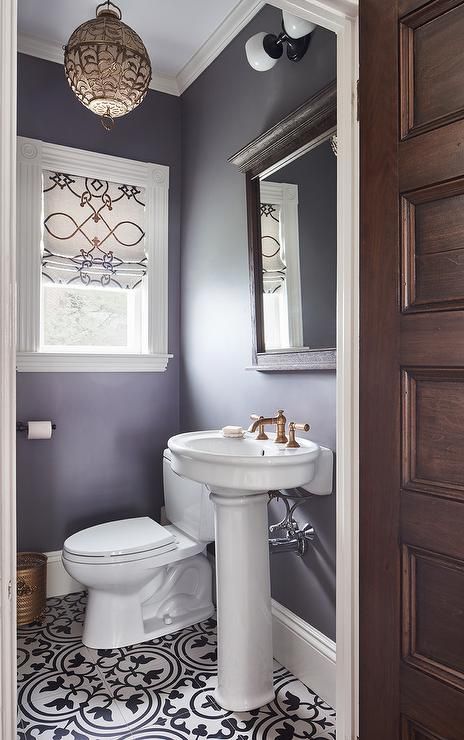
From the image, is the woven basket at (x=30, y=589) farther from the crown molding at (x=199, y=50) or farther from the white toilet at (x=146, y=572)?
the crown molding at (x=199, y=50)

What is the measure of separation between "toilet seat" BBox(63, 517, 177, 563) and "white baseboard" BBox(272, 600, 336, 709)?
56 centimetres

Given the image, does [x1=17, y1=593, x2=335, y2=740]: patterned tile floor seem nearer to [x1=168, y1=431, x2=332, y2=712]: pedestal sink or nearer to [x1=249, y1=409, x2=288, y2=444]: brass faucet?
[x1=168, y1=431, x2=332, y2=712]: pedestal sink

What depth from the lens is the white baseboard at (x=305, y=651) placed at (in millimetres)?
1887

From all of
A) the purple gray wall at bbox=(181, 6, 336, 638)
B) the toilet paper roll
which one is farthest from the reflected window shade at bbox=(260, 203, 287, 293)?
the toilet paper roll

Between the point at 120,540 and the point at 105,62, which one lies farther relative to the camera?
the point at 120,540

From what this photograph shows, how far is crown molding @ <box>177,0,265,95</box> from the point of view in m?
2.40

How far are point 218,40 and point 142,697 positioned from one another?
292 centimetres

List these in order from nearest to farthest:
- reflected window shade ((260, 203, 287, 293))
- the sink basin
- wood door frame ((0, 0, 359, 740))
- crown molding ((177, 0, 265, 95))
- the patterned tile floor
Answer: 1. wood door frame ((0, 0, 359, 740))
2. the sink basin
3. the patterned tile floor
4. reflected window shade ((260, 203, 287, 293))
5. crown molding ((177, 0, 265, 95))

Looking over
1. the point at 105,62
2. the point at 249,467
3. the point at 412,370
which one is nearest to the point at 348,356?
the point at 412,370

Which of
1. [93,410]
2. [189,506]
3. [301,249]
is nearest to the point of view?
[301,249]

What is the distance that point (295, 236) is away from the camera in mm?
2113

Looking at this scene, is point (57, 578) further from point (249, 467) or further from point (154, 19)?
point (154, 19)

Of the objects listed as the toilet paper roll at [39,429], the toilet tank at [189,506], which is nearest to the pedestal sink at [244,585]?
the toilet tank at [189,506]

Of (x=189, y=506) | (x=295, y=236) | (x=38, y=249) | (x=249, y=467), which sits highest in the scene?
(x=38, y=249)
